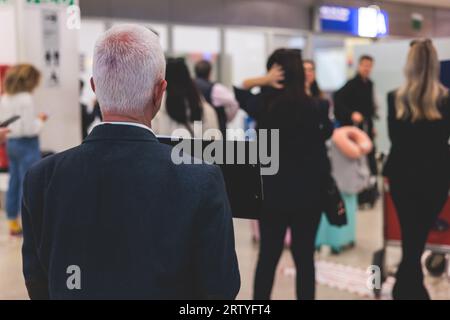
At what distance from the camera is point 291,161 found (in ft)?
8.61

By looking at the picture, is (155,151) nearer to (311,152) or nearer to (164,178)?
(164,178)

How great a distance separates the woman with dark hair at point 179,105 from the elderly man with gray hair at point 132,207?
2.12m

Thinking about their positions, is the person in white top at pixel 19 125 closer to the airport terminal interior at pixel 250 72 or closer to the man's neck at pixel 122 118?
the airport terminal interior at pixel 250 72

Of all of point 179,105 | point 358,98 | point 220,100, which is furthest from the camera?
point 358,98

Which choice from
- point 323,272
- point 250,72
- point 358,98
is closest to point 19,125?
point 323,272

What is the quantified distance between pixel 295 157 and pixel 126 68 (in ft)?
5.27

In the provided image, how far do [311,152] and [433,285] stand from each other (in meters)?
1.64

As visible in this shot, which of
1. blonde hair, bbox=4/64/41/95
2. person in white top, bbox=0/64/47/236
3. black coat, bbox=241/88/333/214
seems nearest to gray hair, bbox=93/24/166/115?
black coat, bbox=241/88/333/214

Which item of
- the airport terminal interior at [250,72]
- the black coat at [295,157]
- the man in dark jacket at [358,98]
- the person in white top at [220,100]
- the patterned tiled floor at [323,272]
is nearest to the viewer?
the black coat at [295,157]

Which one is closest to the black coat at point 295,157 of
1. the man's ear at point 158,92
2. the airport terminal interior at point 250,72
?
the airport terminal interior at point 250,72

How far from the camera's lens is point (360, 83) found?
18.2 feet

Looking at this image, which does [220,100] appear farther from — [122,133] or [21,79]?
[122,133]

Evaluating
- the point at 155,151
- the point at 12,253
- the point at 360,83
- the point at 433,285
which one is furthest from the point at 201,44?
the point at 155,151

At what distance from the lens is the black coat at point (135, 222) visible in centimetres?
111
